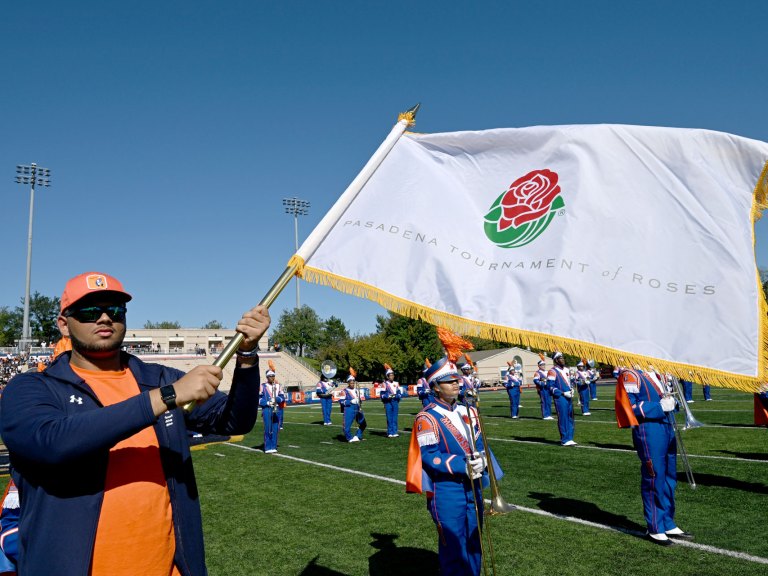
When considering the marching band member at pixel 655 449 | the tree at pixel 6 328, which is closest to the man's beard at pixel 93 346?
A: the marching band member at pixel 655 449

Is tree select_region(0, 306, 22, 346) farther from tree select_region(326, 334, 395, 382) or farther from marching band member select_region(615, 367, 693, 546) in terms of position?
marching band member select_region(615, 367, 693, 546)

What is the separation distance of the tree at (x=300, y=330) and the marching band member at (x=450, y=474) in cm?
7737

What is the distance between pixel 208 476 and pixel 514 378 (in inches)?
580

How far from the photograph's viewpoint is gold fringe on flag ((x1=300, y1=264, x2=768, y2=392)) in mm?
2861

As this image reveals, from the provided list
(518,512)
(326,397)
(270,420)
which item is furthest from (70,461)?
(326,397)

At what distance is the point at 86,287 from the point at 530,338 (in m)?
2.19

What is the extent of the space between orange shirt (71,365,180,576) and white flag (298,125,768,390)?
4.48 ft

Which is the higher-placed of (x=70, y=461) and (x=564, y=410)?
(x=70, y=461)

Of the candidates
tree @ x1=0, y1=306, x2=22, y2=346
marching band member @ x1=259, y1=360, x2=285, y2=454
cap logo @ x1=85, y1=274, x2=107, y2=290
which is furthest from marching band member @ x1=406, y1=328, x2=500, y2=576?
tree @ x1=0, y1=306, x2=22, y2=346

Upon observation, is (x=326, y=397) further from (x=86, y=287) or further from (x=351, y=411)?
(x=86, y=287)

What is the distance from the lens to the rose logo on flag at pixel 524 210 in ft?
11.5

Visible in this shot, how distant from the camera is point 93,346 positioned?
2.46 meters

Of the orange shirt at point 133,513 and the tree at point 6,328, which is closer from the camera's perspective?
the orange shirt at point 133,513

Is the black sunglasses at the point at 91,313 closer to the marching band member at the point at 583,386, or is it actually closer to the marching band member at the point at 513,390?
the marching band member at the point at 583,386
